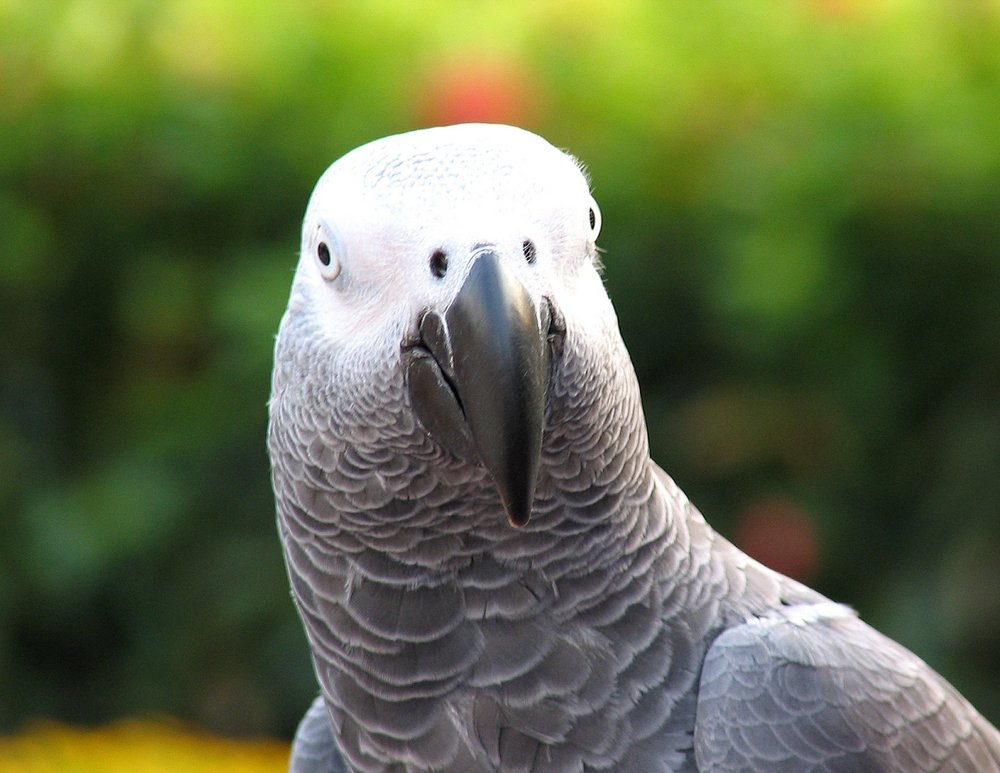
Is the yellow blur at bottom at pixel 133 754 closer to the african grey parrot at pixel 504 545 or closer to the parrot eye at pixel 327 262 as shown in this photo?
the african grey parrot at pixel 504 545

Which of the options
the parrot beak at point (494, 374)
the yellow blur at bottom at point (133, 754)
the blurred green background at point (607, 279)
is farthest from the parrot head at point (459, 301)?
the yellow blur at bottom at point (133, 754)

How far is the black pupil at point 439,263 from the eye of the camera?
0.97m

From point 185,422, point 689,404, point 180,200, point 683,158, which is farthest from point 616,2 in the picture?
point 185,422

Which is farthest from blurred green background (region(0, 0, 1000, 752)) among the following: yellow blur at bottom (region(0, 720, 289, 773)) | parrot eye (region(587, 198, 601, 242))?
parrot eye (region(587, 198, 601, 242))

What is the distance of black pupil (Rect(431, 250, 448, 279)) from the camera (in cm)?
97

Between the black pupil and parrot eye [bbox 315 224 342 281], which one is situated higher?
the black pupil

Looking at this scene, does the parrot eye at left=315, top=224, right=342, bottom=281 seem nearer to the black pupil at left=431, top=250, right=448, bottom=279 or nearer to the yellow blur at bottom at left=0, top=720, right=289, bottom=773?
the black pupil at left=431, top=250, right=448, bottom=279

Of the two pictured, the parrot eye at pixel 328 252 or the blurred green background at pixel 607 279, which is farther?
the blurred green background at pixel 607 279

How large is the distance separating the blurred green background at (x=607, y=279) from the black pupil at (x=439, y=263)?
4.00 ft

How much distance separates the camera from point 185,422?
246 cm

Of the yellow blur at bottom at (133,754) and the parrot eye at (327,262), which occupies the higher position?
the parrot eye at (327,262)

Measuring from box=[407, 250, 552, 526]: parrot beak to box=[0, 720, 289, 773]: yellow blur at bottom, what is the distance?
1343 millimetres

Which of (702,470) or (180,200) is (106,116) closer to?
(180,200)

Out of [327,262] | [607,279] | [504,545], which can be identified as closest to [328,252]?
[327,262]
